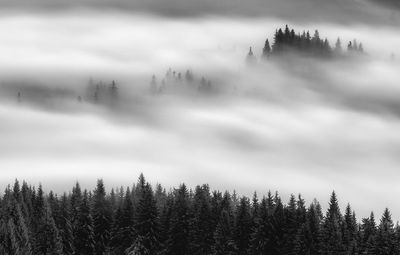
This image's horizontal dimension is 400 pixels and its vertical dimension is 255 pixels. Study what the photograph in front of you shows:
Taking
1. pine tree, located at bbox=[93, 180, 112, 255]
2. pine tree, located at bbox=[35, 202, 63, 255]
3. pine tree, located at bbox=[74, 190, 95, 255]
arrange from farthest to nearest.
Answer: pine tree, located at bbox=[93, 180, 112, 255] < pine tree, located at bbox=[74, 190, 95, 255] < pine tree, located at bbox=[35, 202, 63, 255]

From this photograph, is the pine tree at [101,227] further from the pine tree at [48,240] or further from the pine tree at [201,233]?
the pine tree at [201,233]

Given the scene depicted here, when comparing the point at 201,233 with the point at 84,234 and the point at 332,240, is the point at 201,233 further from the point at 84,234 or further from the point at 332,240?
the point at 332,240

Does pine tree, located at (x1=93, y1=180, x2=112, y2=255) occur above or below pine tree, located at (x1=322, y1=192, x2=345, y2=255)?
above

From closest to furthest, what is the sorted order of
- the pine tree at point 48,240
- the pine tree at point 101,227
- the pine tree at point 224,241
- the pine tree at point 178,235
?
the pine tree at point 48,240 → the pine tree at point 224,241 → the pine tree at point 178,235 → the pine tree at point 101,227

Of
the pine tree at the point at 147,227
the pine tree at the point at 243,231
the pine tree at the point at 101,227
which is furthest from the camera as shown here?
the pine tree at the point at 101,227

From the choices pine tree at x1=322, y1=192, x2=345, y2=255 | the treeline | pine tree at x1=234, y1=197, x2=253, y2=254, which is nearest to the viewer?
pine tree at x1=322, y1=192, x2=345, y2=255

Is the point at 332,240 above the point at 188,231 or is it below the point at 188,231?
below

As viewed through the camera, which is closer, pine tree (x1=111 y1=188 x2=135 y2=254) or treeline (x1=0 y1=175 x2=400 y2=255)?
treeline (x1=0 y1=175 x2=400 y2=255)

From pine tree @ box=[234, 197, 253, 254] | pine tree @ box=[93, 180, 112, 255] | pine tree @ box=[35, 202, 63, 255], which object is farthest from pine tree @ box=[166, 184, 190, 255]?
pine tree @ box=[35, 202, 63, 255]

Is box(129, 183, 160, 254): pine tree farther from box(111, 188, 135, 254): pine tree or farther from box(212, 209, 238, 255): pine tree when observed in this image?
box(212, 209, 238, 255): pine tree

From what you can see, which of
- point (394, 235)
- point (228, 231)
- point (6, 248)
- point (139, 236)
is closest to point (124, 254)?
point (139, 236)

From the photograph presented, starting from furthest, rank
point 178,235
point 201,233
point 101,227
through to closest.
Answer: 1. point 101,227
2. point 178,235
3. point 201,233

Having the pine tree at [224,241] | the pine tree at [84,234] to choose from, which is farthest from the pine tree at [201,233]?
the pine tree at [84,234]

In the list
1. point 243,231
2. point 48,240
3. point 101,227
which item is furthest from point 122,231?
point 243,231
